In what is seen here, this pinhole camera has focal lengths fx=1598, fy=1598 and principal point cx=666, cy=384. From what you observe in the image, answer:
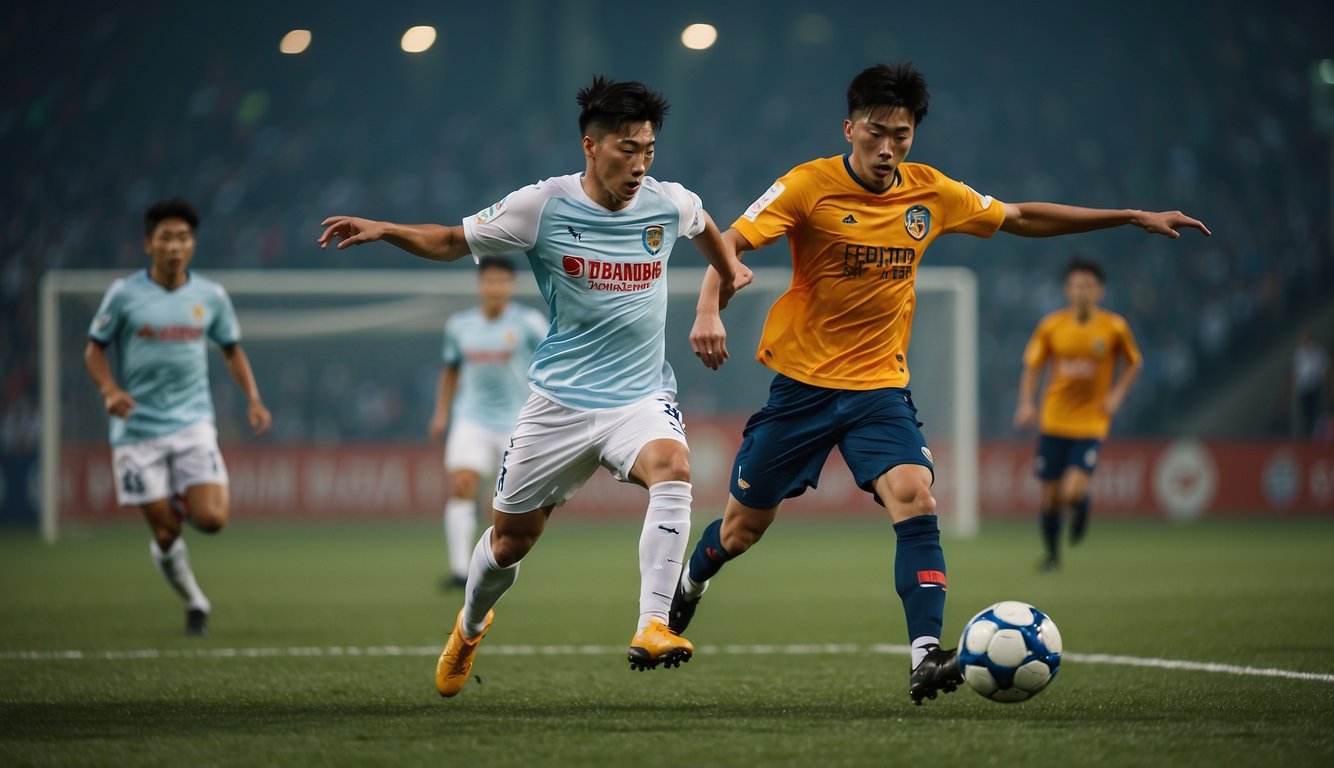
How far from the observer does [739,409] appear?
2228 centimetres

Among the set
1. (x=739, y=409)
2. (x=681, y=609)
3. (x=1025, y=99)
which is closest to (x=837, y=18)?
(x=1025, y=99)

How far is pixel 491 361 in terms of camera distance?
12234 millimetres

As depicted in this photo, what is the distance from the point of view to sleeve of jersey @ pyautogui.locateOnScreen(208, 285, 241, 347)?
9.36m

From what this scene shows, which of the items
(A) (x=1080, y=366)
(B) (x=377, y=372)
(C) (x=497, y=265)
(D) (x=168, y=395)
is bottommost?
(D) (x=168, y=395)

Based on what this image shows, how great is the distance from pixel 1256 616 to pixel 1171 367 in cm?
1614

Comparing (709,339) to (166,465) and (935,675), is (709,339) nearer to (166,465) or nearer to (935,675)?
(935,675)

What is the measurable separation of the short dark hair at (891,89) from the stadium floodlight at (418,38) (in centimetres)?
2178

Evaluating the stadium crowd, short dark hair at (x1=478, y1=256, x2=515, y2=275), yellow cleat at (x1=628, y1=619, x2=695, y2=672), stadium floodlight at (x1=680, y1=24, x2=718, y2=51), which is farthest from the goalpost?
yellow cleat at (x1=628, y1=619, x2=695, y2=672)

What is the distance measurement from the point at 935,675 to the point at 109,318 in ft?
18.7

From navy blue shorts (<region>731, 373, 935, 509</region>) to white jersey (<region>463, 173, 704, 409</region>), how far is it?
556mm

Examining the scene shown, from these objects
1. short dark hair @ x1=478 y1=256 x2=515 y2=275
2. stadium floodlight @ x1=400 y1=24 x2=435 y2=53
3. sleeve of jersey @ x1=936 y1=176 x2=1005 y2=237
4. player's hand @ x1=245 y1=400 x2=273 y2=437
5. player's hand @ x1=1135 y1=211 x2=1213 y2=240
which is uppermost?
stadium floodlight @ x1=400 y1=24 x2=435 y2=53

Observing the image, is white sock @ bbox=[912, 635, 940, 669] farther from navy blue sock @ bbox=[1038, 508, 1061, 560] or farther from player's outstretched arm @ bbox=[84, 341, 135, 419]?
navy blue sock @ bbox=[1038, 508, 1061, 560]

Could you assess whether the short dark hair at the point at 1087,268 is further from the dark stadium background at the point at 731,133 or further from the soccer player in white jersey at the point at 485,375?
the dark stadium background at the point at 731,133

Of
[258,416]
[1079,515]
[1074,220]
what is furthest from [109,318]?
[1079,515]
